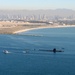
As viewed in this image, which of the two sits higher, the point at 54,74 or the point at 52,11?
the point at 54,74

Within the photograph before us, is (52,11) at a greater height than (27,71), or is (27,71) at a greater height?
(27,71)

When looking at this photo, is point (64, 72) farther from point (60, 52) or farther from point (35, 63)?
point (60, 52)

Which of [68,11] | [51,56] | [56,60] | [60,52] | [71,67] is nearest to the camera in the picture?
[71,67]

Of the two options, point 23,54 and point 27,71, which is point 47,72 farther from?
point 23,54

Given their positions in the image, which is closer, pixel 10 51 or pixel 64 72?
pixel 64 72

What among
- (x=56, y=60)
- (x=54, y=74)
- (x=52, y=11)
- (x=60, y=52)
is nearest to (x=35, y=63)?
(x=56, y=60)

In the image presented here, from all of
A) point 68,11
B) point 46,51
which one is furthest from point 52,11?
point 46,51

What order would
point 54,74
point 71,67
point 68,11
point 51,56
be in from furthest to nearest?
point 68,11 → point 51,56 → point 71,67 → point 54,74

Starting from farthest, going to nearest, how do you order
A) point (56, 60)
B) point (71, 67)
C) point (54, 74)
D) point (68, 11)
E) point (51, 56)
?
1. point (68, 11)
2. point (51, 56)
3. point (56, 60)
4. point (71, 67)
5. point (54, 74)

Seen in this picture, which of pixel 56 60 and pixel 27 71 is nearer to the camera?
pixel 27 71
